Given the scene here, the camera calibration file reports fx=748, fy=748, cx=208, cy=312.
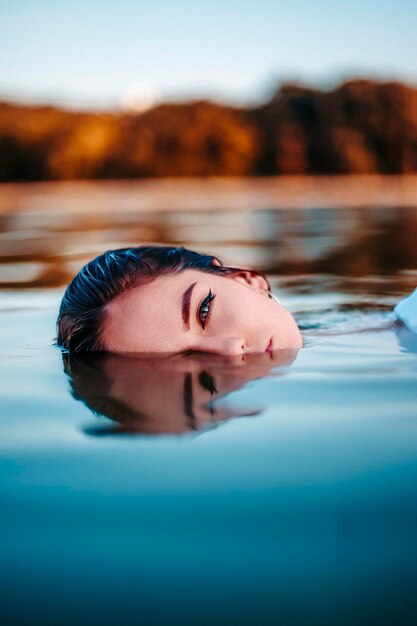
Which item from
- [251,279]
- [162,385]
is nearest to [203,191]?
[251,279]

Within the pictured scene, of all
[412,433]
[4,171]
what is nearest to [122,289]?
[412,433]

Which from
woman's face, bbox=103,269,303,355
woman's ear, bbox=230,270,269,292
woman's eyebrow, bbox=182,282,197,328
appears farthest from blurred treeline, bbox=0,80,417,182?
woman's eyebrow, bbox=182,282,197,328

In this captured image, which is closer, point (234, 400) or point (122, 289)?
point (234, 400)

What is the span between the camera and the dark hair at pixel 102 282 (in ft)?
5.78

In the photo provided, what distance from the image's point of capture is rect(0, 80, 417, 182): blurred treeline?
517 inches

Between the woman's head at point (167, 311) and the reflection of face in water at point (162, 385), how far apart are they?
36 millimetres

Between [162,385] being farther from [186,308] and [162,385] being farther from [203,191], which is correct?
[203,191]

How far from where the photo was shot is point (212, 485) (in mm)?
881

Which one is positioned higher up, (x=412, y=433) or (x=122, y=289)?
(x=122, y=289)

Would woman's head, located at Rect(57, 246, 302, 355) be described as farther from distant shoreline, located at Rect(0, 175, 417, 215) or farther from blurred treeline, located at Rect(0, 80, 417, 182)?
blurred treeline, located at Rect(0, 80, 417, 182)

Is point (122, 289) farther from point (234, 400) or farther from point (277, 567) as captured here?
point (277, 567)

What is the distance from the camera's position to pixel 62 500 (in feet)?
2.83

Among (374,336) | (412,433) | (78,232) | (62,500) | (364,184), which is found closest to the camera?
(62,500)

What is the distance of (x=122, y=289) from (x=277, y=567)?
1.12m
